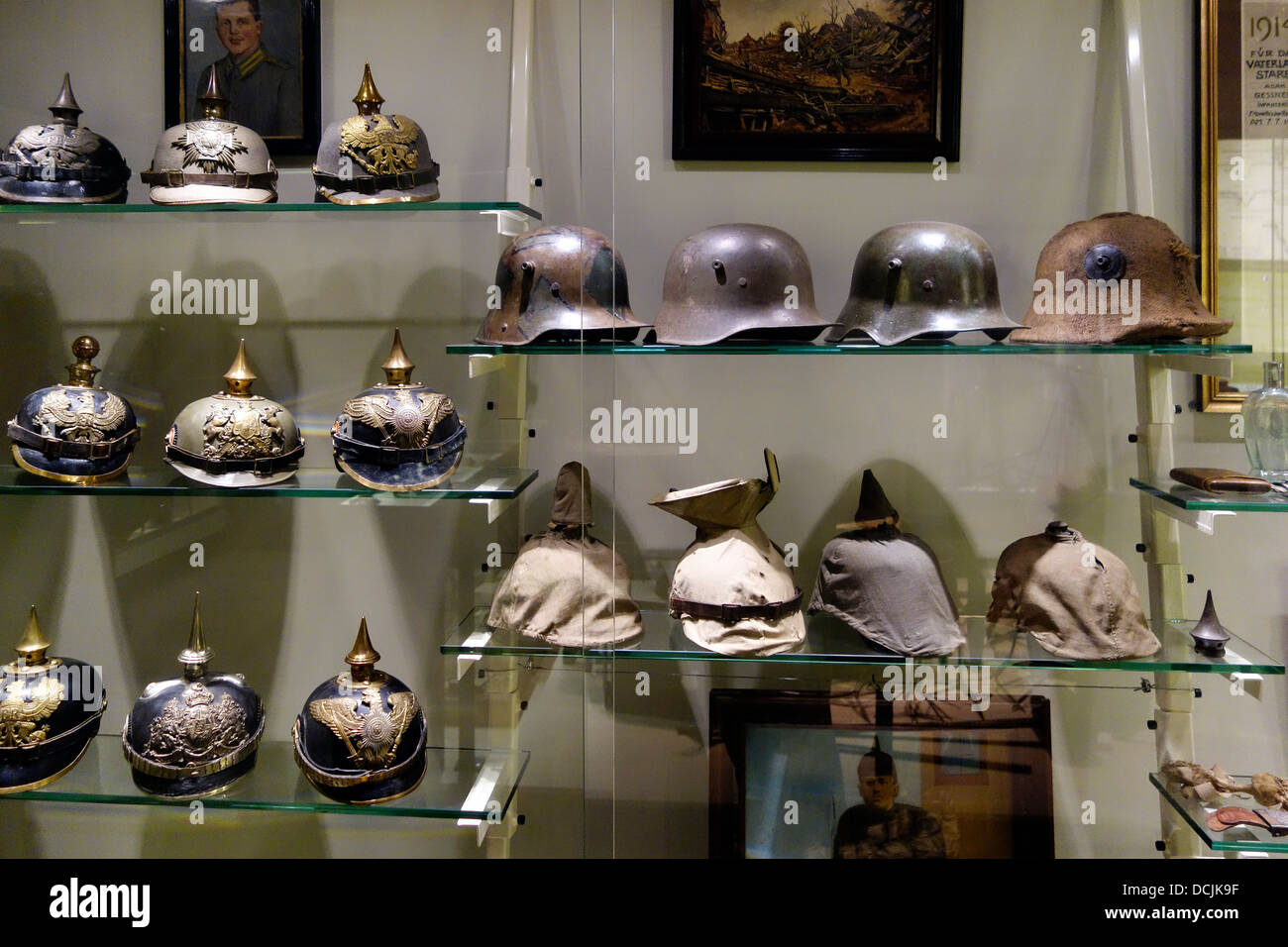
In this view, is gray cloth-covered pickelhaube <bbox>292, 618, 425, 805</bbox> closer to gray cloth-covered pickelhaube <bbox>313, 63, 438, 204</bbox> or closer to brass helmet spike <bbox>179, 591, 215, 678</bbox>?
brass helmet spike <bbox>179, 591, 215, 678</bbox>

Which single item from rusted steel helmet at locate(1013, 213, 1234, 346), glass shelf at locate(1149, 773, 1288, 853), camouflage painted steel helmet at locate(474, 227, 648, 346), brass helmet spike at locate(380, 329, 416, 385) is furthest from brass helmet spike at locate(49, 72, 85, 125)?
glass shelf at locate(1149, 773, 1288, 853)

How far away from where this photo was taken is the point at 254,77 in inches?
86.4

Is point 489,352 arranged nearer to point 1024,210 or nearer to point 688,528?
point 688,528

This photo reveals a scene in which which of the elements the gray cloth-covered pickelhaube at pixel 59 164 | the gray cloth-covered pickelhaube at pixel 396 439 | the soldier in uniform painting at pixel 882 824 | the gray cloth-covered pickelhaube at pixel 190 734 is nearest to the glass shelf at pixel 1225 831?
the soldier in uniform painting at pixel 882 824

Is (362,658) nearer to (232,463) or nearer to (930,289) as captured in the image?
(232,463)

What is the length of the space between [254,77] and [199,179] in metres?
0.34

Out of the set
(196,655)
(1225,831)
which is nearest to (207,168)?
(196,655)

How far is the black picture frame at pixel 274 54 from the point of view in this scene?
7.19ft

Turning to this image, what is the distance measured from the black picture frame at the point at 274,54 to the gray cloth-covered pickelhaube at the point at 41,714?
3.76 feet

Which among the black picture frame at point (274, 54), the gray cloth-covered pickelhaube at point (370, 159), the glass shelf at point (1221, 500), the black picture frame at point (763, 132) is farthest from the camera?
the black picture frame at point (274, 54)

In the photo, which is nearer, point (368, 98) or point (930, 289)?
point (930, 289)

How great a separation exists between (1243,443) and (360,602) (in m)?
1.97

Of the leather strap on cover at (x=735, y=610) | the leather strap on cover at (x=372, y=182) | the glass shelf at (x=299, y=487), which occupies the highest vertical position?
the leather strap on cover at (x=372, y=182)

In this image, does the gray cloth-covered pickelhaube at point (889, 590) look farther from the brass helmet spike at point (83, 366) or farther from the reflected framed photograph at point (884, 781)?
the brass helmet spike at point (83, 366)
